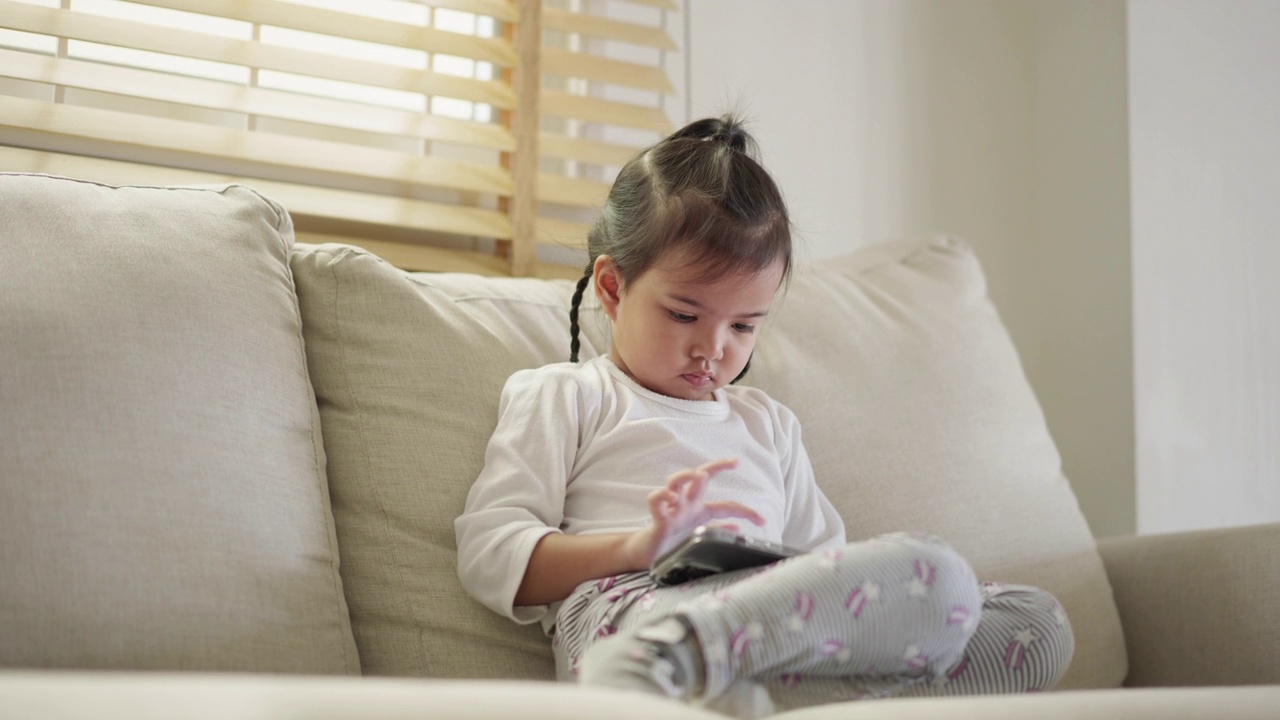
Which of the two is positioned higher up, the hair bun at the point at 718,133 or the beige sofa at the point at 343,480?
the hair bun at the point at 718,133

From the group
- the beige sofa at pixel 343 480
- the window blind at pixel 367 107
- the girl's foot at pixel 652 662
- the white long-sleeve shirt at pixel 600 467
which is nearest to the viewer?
the girl's foot at pixel 652 662

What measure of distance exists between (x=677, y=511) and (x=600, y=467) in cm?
21

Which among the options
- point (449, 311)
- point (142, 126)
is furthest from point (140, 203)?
point (142, 126)

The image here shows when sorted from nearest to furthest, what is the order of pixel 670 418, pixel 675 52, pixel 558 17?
pixel 670 418, pixel 558 17, pixel 675 52

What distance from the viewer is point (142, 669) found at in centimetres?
94

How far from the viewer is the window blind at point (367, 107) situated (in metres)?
1.57

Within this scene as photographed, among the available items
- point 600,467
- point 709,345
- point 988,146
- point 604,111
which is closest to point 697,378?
point 709,345

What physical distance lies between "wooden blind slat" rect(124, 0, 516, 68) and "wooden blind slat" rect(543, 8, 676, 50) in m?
0.10

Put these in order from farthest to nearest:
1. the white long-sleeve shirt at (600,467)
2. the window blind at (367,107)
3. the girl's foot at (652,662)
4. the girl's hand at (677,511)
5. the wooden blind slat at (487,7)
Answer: the wooden blind slat at (487,7) < the window blind at (367,107) < the white long-sleeve shirt at (600,467) < the girl's hand at (677,511) < the girl's foot at (652,662)

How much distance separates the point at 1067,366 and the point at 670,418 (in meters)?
1.35

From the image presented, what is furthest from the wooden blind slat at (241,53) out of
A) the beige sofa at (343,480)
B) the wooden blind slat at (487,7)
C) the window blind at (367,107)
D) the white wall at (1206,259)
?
the white wall at (1206,259)

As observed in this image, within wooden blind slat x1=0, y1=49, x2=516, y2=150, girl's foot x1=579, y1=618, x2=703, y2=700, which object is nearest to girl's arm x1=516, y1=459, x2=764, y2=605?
girl's foot x1=579, y1=618, x2=703, y2=700

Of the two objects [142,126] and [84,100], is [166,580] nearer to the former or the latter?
[142,126]

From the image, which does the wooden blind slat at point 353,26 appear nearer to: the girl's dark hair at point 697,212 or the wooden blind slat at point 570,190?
the wooden blind slat at point 570,190
